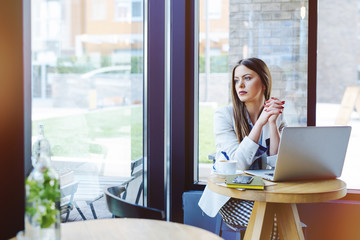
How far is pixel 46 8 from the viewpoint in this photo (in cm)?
200

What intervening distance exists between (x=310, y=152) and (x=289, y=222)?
40 cm

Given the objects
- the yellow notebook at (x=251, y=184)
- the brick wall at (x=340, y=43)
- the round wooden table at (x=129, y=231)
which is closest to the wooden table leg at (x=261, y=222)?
the yellow notebook at (x=251, y=184)

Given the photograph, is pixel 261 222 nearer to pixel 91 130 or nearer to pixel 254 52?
pixel 91 130

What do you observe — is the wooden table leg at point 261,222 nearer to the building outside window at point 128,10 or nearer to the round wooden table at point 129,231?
the round wooden table at point 129,231

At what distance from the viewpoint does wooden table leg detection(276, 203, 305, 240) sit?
7.39ft

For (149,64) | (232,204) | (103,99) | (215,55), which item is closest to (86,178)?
(103,99)

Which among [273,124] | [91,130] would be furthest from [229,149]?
[91,130]

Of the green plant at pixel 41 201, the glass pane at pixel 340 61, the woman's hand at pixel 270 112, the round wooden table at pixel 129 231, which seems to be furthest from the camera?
the glass pane at pixel 340 61

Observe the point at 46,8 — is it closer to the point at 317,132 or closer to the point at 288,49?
the point at 317,132

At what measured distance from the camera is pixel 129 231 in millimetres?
1514

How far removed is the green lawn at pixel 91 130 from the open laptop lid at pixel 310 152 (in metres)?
1.00

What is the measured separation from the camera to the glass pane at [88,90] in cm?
203

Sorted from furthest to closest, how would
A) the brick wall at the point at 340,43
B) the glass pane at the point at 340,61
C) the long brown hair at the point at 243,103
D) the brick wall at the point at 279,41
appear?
the brick wall at the point at 340,43 < the glass pane at the point at 340,61 < the brick wall at the point at 279,41 < the long brown hair at the point at 243,103

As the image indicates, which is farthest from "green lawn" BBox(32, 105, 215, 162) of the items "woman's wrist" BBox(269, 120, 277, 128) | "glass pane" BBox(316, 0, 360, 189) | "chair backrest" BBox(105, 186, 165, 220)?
"glass pane" BBox(316, 0, 360, 189)
